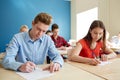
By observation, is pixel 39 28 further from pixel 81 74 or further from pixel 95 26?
pixel 95 26

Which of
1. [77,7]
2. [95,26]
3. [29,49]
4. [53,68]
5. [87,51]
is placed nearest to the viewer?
[53,68]

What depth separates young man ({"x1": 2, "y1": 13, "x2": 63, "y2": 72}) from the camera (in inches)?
59.5

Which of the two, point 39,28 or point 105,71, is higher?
point 39,28

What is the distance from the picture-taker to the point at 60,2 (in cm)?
635

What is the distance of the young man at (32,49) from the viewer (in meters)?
1.51

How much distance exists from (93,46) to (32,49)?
913 millimetres

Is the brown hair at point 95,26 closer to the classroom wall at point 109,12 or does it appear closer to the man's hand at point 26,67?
the man's hand at point 26,67

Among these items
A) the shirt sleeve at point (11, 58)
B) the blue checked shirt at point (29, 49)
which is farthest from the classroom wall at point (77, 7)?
the shirt sleeve at point (11, 58)

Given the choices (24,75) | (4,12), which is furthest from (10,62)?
(4,12)

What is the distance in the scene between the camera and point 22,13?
5.81m

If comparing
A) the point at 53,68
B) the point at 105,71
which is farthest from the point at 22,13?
the point at 105,71

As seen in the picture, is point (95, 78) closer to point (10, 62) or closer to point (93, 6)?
point (10, 62)

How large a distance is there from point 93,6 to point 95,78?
470 centimetres

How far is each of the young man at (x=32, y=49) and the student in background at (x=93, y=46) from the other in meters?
0.37
